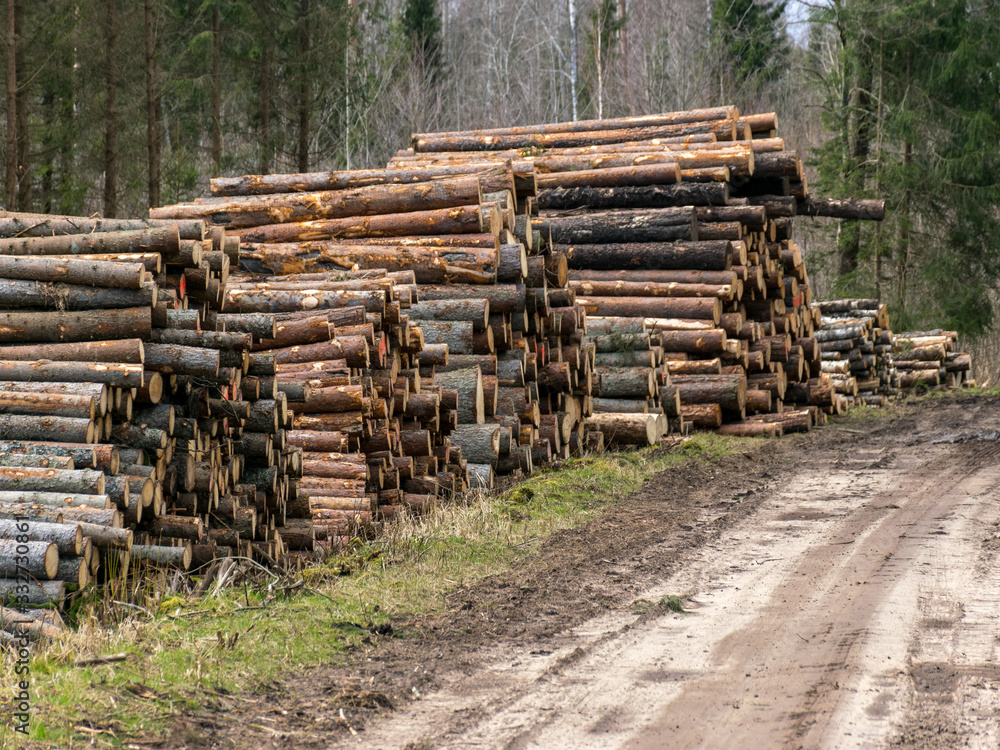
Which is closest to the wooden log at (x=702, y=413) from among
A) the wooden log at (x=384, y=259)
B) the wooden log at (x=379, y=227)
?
the wooden log at (x=384, y=259)

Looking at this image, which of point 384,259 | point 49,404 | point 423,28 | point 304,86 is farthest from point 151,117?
point 423,28

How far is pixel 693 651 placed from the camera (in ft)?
18.6

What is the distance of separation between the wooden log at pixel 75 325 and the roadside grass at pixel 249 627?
5.82ft

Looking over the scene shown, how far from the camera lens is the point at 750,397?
16.5 metres

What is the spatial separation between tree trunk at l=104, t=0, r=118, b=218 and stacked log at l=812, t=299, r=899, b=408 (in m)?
14.2

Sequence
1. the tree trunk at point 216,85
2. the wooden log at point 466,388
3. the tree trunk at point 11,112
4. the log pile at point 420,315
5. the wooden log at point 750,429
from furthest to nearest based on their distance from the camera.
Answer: the tree trunk at point 216,85 < the tree trunk at point 11,112 < the wooden log at point 750,429 < the wooden log at point 466,388 < the log pile at point 420,315

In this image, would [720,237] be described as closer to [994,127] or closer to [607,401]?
[607,401]

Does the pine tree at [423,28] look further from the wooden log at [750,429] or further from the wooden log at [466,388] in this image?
the wooden log at [466,388]

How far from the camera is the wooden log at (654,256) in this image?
15.9 meters

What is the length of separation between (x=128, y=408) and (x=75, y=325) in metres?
0.73

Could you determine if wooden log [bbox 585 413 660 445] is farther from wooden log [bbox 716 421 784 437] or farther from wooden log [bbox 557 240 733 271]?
wooden log [bbox 557 240 733 271]

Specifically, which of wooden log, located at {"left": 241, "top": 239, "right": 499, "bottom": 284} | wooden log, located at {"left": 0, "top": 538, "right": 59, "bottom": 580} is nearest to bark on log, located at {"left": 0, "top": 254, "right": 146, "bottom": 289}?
wooden log, located at {"left": 0, "top": 538, "right": 59, "bottom": 580}

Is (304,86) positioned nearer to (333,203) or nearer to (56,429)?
(333,203)

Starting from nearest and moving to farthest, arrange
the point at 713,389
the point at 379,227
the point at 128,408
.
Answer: the point at 128,408 < the point at 379,227 < the point at 713,389
